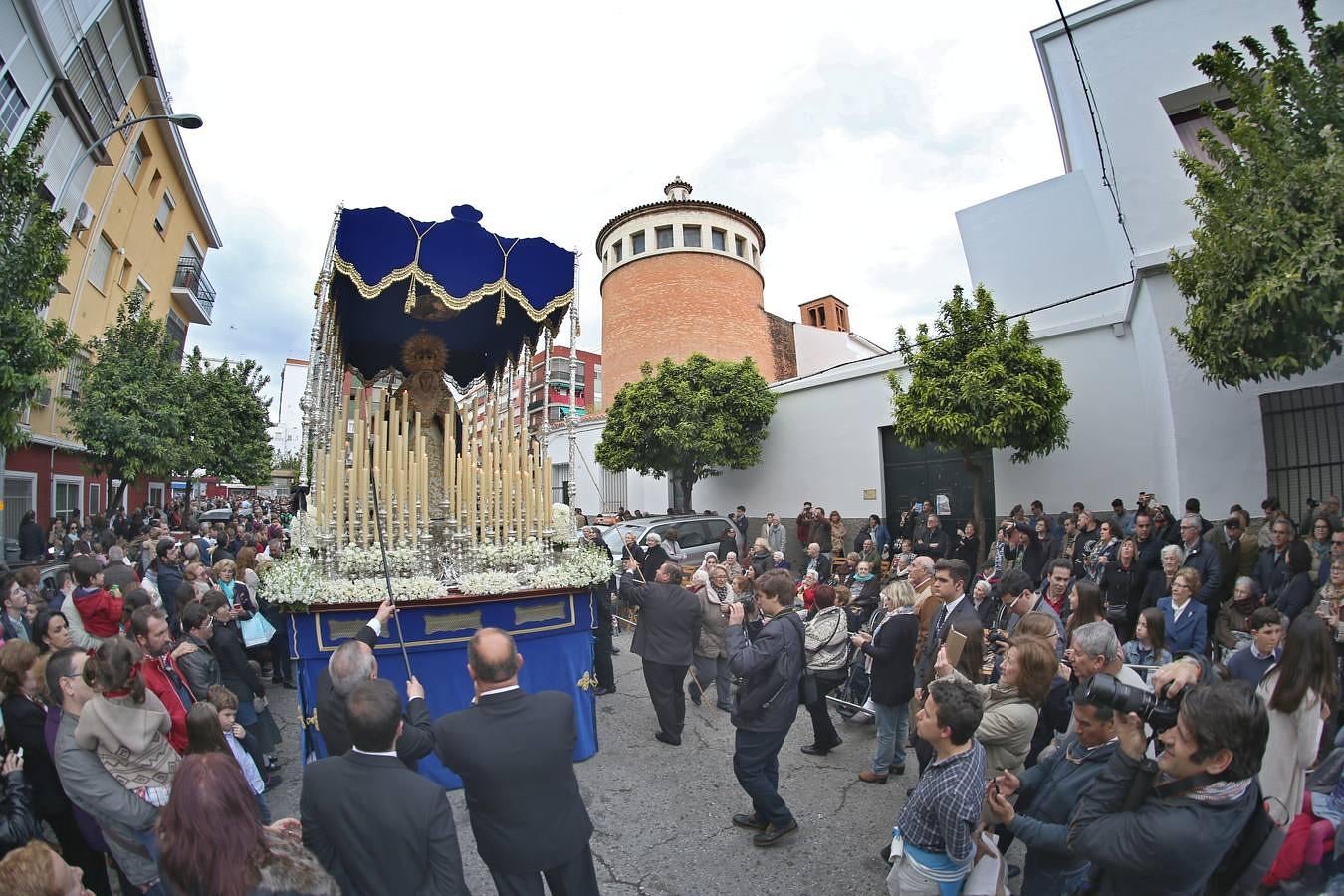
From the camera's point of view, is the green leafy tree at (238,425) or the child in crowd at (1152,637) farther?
the green leafy tree at (238,425)

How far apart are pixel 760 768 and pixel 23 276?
874 centimetres

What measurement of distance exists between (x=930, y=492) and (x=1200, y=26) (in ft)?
27.0

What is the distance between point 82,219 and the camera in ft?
53.6

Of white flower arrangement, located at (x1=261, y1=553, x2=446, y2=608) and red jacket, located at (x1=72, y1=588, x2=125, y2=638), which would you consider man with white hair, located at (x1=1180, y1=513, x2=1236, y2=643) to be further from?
red jacket, located at (x1=72, y1=588, x2=125, y2=638)

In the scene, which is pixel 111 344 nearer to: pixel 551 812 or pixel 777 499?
pixel 777 499

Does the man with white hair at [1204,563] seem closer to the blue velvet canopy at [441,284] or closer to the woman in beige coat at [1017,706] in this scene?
the woman in beige coat at [1017,706]

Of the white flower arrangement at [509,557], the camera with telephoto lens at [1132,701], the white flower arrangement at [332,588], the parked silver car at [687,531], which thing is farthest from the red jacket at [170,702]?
the parked silver car at [687,531]

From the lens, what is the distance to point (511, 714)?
8.27 feet

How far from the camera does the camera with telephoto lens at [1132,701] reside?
219 centimetres

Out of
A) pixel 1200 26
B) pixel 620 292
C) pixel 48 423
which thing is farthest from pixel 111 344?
pixel 1200 26

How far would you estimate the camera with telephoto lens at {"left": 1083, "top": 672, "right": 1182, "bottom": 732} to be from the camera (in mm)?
2189

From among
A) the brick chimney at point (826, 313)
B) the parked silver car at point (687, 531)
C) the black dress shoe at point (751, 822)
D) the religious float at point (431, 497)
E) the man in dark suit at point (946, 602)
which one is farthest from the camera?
the brick chimney at point (826, 313)

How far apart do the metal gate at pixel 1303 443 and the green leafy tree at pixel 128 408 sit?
59.4ft

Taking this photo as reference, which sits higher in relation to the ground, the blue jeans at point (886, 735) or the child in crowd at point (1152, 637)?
the child in crowd at point (1152, 637)
